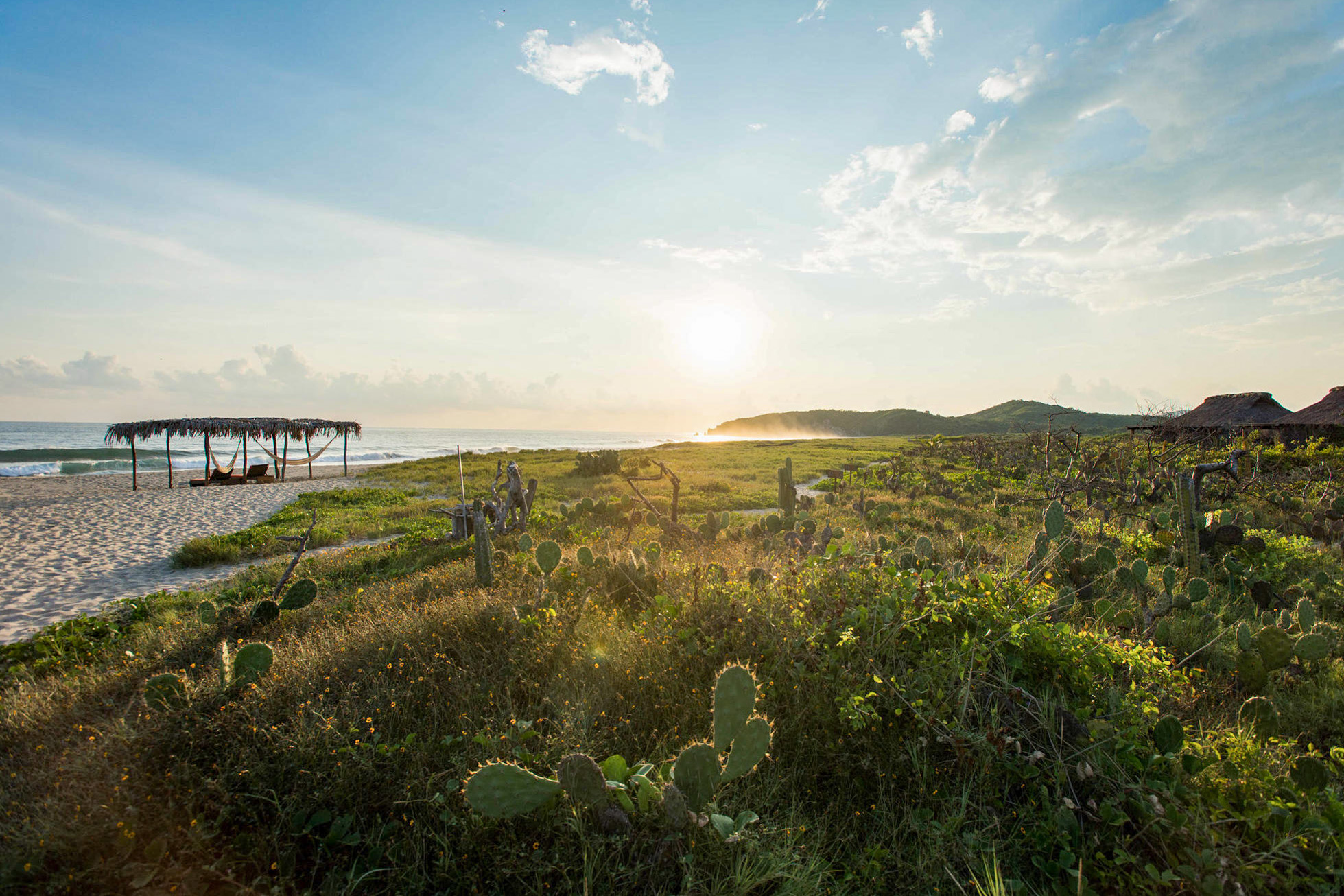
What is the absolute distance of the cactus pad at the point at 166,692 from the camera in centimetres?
341

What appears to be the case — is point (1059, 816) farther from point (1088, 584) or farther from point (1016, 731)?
point (1088, 584)

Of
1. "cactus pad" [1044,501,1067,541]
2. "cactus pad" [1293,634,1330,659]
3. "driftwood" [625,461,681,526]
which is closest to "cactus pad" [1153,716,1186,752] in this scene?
"cactus pad" [1293,634,1330,659]

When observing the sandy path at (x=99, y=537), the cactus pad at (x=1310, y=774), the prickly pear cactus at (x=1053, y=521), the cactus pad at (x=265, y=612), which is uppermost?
the prickly pear cactus at (x=1053, y=521)

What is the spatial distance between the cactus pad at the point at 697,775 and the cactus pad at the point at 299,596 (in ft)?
14.9

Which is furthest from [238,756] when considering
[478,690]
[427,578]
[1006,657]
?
[1006,657]

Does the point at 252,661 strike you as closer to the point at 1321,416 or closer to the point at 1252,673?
the point at 1252,673

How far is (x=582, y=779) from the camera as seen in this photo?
238 cm

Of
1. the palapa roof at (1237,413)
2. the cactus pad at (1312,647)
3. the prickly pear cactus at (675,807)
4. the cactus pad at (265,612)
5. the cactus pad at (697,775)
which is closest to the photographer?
the prickly pear cactus at (675,807)

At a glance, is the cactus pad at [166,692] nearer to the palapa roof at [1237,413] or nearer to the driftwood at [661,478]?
the driftwood at [661,478]

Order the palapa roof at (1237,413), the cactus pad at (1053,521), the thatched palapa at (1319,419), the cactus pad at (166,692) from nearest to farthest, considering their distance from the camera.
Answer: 1. the cactus pad at (166,692)
2. the cactus pad at (1053,521)
3. the thatched palapa at (1319,419)
4. the palapa roof at (1237,413)

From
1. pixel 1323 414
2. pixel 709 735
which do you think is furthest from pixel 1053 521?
pixel 1323 414

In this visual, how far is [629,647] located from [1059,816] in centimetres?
257

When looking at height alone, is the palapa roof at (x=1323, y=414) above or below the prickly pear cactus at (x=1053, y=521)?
above

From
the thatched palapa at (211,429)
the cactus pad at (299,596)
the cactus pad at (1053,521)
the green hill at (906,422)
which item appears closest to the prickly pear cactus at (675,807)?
the cactus pad at (299,596)
